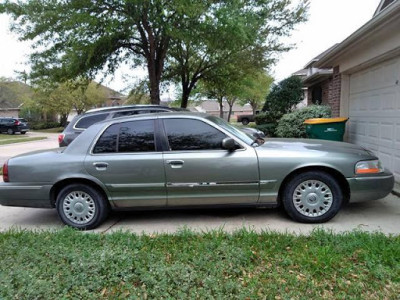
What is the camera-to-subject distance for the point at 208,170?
4395 millimetres

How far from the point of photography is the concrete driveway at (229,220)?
4391 mm

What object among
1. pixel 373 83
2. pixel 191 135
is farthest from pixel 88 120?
pixel 373 83

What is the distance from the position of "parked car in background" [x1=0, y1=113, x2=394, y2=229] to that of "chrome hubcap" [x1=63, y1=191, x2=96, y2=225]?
0.5 inches

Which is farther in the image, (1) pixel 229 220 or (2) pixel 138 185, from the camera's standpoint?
(1) pixel 229 220

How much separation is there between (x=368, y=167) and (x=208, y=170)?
2.13m

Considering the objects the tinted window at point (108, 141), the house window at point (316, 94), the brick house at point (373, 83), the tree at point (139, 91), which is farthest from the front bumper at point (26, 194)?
the tree at point (139, 91)

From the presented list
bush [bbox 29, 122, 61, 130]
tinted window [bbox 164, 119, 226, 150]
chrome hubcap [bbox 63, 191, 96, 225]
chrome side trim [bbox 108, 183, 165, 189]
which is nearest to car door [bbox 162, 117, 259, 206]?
tinted window [bbox 164, 119, 226, 150]

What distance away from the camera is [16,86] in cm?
4416

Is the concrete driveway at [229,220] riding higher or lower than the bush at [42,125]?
lower

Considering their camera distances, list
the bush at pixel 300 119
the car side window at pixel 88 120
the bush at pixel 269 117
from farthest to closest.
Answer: the bush at pixel 269 117 < the bush at pixel 300 119 < the car side window at pixel 88 120

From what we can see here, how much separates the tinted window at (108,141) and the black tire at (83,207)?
56 cm

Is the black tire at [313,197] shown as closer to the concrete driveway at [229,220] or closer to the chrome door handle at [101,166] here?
the concrete driveway at [229,220]

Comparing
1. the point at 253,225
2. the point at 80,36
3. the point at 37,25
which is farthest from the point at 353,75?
the point at 37,25

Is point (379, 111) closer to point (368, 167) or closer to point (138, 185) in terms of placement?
point (368, 167)
